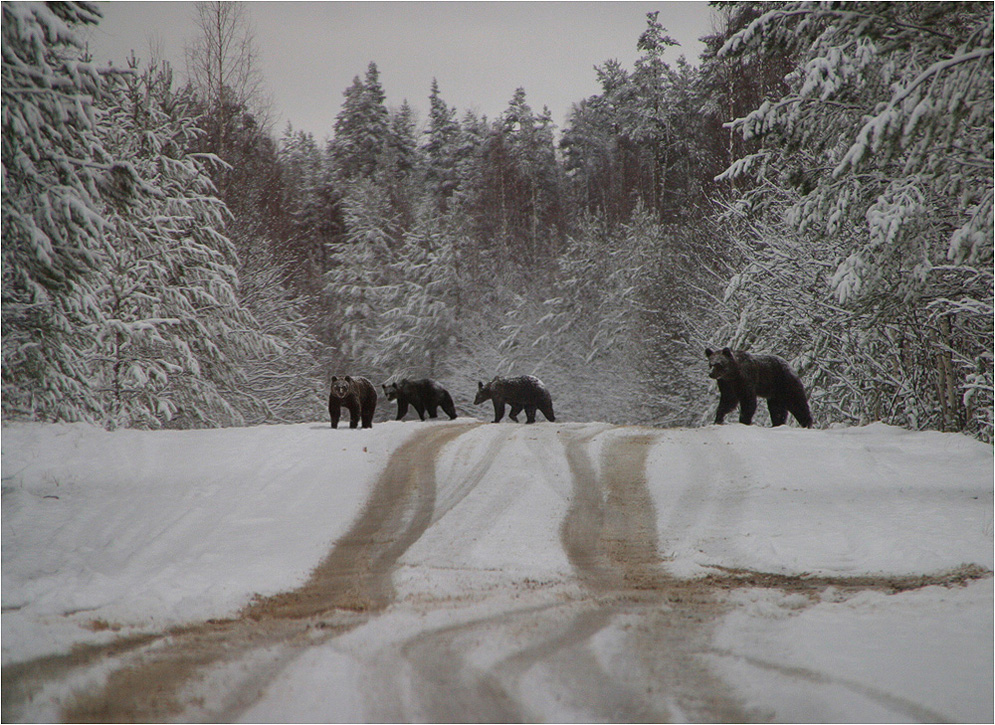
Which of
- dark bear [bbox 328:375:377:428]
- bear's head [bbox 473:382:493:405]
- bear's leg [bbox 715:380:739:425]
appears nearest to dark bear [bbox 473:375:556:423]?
bear's head [bbox 473:382:493:405]

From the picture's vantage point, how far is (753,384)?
12.2 m

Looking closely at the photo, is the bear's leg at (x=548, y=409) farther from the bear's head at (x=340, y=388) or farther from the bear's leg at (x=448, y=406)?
the bear's head at (x=340, y=388)

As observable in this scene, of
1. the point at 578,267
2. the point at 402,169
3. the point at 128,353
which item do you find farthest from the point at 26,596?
the point at 402,169

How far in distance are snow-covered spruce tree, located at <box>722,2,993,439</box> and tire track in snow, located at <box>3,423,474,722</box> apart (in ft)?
20.4

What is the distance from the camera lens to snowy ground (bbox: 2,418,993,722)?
139 inches

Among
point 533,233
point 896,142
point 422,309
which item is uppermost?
point 533,233

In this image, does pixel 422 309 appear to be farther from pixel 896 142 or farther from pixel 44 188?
pixel 896 142

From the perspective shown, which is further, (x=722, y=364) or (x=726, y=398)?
(x=726, y=398)

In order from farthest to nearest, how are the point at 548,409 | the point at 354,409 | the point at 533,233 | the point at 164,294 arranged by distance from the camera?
the point at 533,233
the point at 548,409
the point at 164,294
the point at 354,409

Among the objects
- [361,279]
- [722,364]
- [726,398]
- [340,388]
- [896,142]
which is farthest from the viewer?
[361,279]

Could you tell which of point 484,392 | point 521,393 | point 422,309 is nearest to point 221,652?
point 521,393

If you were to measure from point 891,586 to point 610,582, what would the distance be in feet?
6.87

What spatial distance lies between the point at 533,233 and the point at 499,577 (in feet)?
110

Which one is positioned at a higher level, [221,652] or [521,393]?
[521,393]
